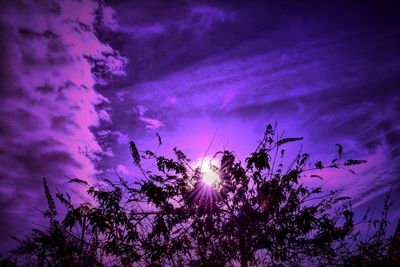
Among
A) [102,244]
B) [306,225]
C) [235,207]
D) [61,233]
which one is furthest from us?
[235,207]

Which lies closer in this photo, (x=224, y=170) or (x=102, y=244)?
(x=102, y=244)

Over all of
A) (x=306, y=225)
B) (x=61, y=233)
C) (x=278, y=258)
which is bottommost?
(x=61, y=233)

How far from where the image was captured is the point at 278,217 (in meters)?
5.73

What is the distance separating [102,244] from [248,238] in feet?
11.1

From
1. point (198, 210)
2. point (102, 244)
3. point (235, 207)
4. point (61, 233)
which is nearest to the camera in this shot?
point (61, 233)

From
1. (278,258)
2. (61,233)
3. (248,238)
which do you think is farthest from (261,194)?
(61,233)

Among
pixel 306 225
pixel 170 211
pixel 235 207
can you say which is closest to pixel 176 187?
pixel 170 211

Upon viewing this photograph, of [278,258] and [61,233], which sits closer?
[61,233]

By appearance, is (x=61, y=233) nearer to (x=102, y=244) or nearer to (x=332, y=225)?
(x=102, y=244)

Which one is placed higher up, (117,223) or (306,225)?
(306,225)

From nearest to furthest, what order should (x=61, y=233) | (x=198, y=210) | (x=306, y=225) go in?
(x=61, y=233), (x=306, y=225), (x=198, y=210)

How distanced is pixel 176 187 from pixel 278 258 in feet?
11.0

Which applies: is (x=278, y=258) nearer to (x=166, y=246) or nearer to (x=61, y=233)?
(x=166, y=246)

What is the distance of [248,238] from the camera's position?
230 inches
